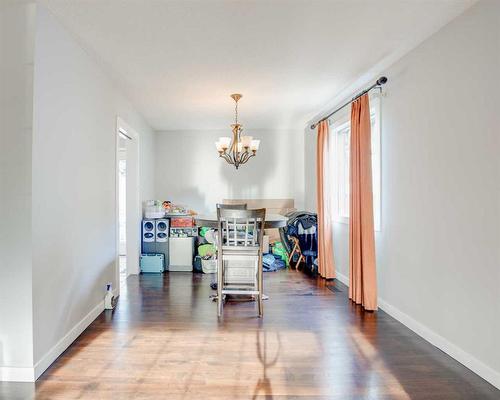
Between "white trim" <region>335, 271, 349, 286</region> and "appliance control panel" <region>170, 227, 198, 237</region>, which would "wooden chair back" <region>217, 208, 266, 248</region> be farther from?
"appliance control panel" <region>170, 227, 198, 237</region>

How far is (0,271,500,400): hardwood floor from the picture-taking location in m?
1.83

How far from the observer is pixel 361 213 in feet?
10.3

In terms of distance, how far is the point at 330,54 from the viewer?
2.74 m

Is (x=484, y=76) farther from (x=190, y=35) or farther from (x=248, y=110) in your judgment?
(x=248, y=110)

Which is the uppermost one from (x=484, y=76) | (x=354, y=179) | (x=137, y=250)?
(x=484, y=76)

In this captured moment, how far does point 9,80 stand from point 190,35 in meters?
1.24

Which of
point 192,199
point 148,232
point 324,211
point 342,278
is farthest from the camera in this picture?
point 192,199

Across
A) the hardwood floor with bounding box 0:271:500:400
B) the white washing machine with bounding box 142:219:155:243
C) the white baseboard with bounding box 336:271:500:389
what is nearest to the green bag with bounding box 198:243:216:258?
the white washing machine with bounding box 142:219:155:243

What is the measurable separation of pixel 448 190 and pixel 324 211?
2.14 meters

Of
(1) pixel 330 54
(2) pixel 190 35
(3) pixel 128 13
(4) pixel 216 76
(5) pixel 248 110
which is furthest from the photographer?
(5) pixel 248 110

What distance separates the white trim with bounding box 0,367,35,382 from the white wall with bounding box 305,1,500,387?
A: 2768mm

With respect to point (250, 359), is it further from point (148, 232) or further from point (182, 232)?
point (148, 232)

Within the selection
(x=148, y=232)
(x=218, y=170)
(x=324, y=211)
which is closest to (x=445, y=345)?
(x=324, y=211)

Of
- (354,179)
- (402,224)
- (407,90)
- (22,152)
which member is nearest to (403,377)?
(402,224)
